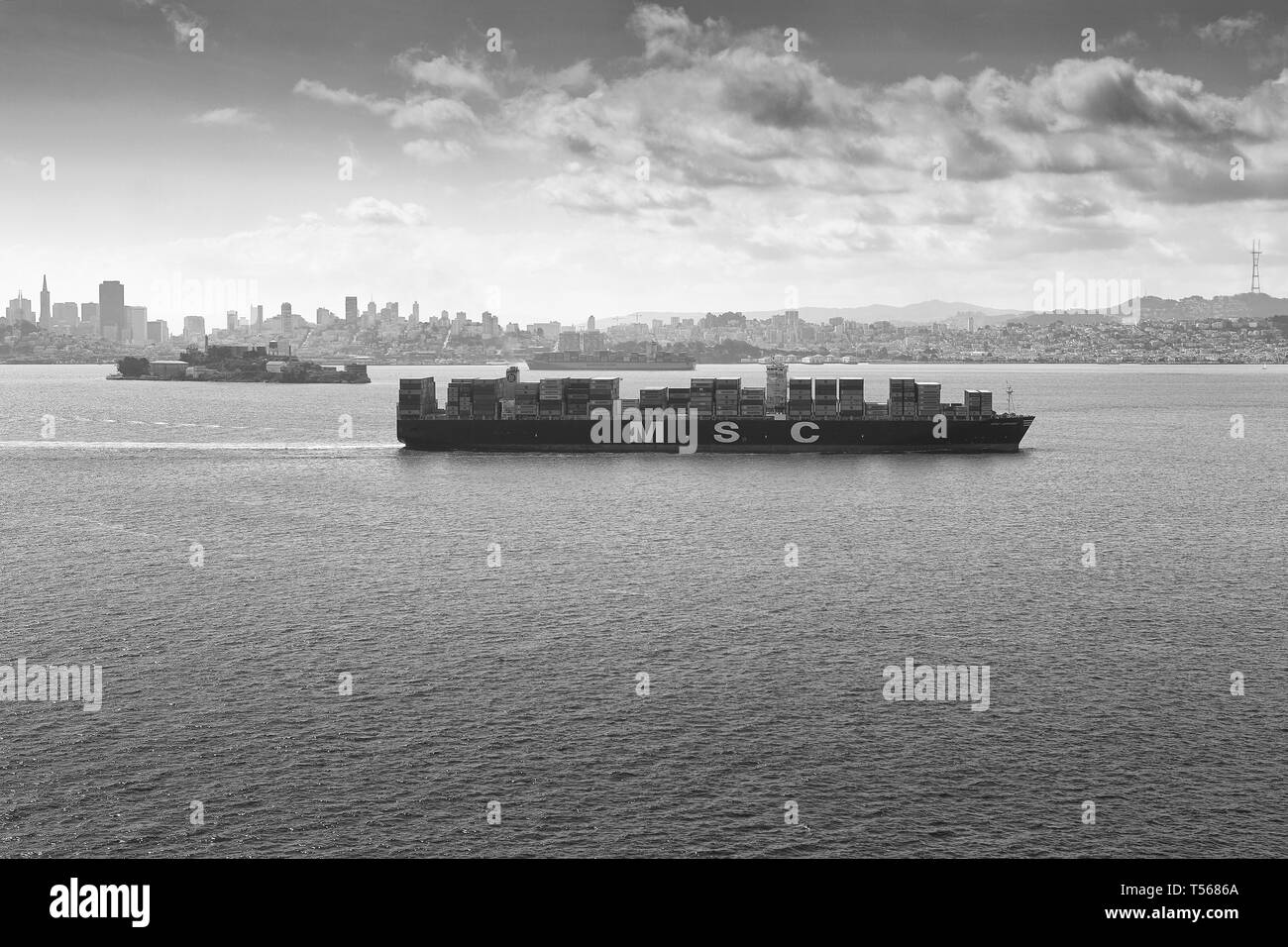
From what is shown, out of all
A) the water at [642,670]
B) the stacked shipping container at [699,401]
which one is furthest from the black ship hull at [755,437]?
the water at [642,670]

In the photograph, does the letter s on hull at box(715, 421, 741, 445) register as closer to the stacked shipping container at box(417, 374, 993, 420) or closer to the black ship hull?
the black ship hull

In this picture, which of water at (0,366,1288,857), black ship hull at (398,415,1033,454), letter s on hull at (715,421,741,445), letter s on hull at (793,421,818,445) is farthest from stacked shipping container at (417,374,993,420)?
water at (0,366,1288,857)

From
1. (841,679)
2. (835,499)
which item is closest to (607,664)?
(841,679)

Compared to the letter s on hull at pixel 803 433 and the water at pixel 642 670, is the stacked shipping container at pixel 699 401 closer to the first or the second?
the letter s on hull at pixel 803 433

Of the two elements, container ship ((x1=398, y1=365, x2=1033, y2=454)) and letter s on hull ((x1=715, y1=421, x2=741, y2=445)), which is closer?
container ship ((x1=398, y1=365, x2=1033, y2=454))

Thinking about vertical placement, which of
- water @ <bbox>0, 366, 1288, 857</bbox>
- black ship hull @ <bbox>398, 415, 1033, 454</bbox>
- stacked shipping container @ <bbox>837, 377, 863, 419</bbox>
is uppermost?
stacked shipping container @ <bbox>837, 377, 863, 419</bbox>
